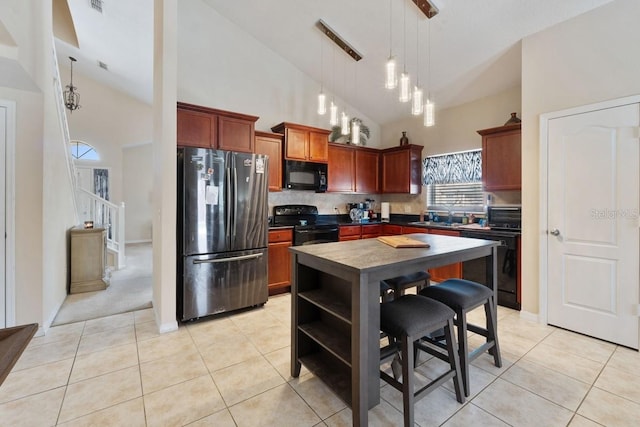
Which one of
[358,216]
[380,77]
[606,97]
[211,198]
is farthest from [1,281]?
[606,97]

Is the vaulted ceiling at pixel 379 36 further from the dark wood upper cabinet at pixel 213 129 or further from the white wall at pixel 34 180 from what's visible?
the white wall at pixel 34 180

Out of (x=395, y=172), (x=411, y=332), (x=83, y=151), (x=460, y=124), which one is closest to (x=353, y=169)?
(x=395, y=172)

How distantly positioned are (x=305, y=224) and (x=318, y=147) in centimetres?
122

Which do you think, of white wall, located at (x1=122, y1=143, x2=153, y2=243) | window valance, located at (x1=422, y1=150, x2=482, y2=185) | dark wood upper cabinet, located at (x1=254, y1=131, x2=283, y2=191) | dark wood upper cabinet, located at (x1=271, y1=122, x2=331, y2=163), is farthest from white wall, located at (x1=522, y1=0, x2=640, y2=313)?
white wall, located at (x1=122, y1=143, x2=153, y2=243)

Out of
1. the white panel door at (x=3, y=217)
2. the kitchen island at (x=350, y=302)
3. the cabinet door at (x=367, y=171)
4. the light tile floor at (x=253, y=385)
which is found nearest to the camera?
the kitchen island at (x=350, y=302)

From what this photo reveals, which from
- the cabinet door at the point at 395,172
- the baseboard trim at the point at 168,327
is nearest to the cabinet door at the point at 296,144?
the cabinet door at the point at 395,172

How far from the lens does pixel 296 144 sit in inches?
169

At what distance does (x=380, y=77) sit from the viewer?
4453mm

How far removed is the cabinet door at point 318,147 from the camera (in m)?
4.44

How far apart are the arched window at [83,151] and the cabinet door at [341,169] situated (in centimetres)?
669

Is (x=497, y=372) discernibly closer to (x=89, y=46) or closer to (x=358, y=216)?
(x=358, y=216)

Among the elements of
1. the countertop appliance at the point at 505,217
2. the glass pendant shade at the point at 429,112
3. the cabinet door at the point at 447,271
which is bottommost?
the cabinet door at the point at 447,271

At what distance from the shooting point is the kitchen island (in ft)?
4.98

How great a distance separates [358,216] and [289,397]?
3659 millimetres
